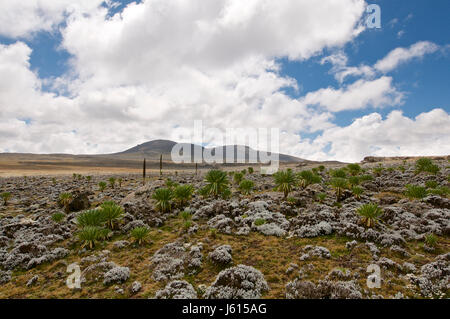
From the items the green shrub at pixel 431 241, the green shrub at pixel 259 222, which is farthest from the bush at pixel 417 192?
the green shrub at pixel 259 222

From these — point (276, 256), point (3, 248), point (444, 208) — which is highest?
point (444, 208)

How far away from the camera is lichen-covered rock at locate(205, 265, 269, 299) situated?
7.54 meters

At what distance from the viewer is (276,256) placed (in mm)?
10812

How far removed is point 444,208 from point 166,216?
21.0 metres

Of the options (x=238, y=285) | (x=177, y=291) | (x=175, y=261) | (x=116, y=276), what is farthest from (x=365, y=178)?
(x=116, y=276)

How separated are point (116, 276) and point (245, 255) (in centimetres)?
598

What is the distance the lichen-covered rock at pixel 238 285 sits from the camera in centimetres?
754

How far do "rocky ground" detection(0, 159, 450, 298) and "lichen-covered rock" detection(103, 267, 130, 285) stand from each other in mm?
40

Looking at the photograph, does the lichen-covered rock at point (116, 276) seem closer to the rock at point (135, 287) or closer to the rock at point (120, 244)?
the rock at point (135, 287)

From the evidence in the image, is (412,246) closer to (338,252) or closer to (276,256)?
(338,252)

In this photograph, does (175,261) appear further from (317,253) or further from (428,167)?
(428,167)

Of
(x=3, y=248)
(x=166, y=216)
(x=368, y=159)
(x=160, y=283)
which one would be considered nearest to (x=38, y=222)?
(x=3, y=248)

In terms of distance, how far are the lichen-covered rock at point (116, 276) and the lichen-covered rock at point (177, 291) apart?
2506 millimetres
